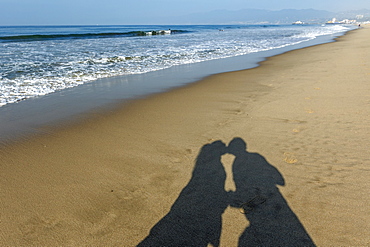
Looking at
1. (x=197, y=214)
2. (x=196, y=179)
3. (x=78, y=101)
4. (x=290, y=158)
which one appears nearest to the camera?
(x=197, y=214)

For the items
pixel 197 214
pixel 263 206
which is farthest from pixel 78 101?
pixel 263 206

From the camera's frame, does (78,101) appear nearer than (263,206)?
No

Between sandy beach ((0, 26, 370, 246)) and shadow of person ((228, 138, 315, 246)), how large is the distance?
0.01 m

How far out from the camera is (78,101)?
22.7 feet

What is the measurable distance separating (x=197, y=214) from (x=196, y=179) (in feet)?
2.16

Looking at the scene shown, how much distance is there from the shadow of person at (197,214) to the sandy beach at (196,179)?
1 cm

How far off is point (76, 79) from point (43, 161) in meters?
6.52

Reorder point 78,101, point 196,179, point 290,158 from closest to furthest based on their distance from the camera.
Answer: point 196,179
point 290,158
point 78,101

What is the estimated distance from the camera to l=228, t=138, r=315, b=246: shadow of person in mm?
2395

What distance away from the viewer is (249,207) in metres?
2.80

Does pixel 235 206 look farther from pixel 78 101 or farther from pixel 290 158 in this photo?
pixel 78 101

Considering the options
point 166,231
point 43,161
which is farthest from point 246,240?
point 43,161

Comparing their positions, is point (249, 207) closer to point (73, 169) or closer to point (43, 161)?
point (73, 169)

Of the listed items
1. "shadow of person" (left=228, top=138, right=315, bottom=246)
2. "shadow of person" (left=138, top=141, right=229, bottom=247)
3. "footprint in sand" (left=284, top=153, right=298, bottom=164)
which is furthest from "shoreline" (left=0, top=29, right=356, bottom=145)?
"footprint in sand" (left=284, top=153, right=298, bottom=164)
